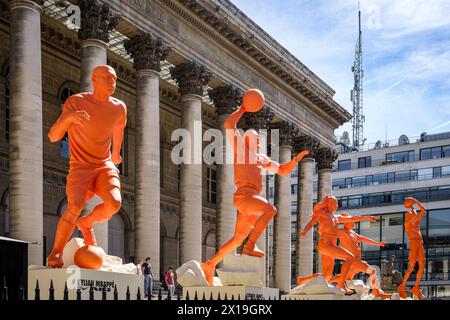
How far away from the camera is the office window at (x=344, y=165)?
250ft

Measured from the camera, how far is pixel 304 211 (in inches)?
1734

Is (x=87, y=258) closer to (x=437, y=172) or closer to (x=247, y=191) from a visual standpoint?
(x=247, y=191)

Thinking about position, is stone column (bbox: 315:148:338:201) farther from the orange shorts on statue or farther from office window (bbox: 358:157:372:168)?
the orange shorts on statue

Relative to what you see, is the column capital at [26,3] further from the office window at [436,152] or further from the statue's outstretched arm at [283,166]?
the office window at [436,152]

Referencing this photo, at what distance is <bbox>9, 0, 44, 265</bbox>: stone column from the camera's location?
20781mm

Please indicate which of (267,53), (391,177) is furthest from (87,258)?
(391,177)

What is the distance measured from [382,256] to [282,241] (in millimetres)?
28290

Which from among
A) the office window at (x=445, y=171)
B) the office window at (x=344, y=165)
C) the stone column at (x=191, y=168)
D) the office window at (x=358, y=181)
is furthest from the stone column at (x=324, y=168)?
the office window at (x=344, y=165)

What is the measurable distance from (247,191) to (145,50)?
16459 millimetres

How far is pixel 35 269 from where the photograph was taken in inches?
382

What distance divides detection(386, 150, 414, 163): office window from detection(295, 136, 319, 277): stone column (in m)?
30.1

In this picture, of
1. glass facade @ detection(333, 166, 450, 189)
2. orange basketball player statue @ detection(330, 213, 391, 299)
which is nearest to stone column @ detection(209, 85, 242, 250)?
orange basketball player statue @ detection(330, 213, 391, 299)
